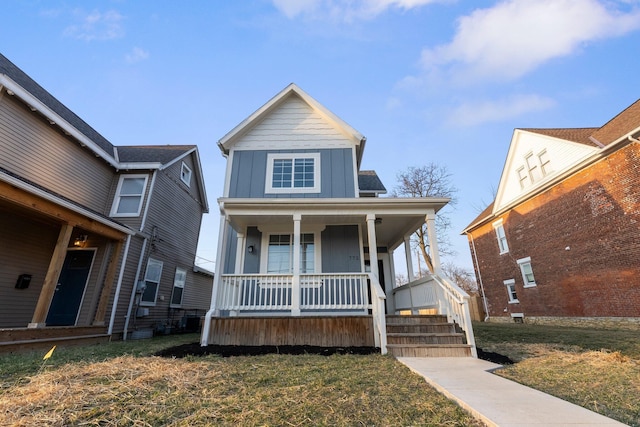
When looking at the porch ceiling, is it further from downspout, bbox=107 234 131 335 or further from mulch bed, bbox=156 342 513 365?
downspout, bbox=107 234 131 335

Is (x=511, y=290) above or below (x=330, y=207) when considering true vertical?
below

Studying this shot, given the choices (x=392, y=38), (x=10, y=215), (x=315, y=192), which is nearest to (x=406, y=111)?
(x=392, y=38)

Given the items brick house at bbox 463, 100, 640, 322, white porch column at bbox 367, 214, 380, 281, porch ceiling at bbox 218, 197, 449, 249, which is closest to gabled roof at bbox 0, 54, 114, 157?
porch ceiling at bbox 218, 197, 449, 249

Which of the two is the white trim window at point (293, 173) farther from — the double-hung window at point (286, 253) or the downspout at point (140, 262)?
the downspout at point (140, 262)

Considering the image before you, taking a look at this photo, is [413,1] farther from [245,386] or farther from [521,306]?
[521,306]

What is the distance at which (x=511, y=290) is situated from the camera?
563 inches

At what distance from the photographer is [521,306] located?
13547mm

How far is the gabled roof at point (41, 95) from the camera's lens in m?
6.80

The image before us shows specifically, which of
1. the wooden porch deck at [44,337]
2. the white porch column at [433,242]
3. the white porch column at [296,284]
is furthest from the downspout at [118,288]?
the white porch column at [433,242]

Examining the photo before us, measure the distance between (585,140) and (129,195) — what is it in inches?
680

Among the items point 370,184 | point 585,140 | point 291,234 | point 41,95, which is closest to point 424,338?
point 291,234

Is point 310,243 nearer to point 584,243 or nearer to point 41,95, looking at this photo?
point 41,95

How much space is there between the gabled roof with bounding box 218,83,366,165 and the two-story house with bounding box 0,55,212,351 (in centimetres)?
285

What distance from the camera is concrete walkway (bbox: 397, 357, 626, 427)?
1909 millimetres
